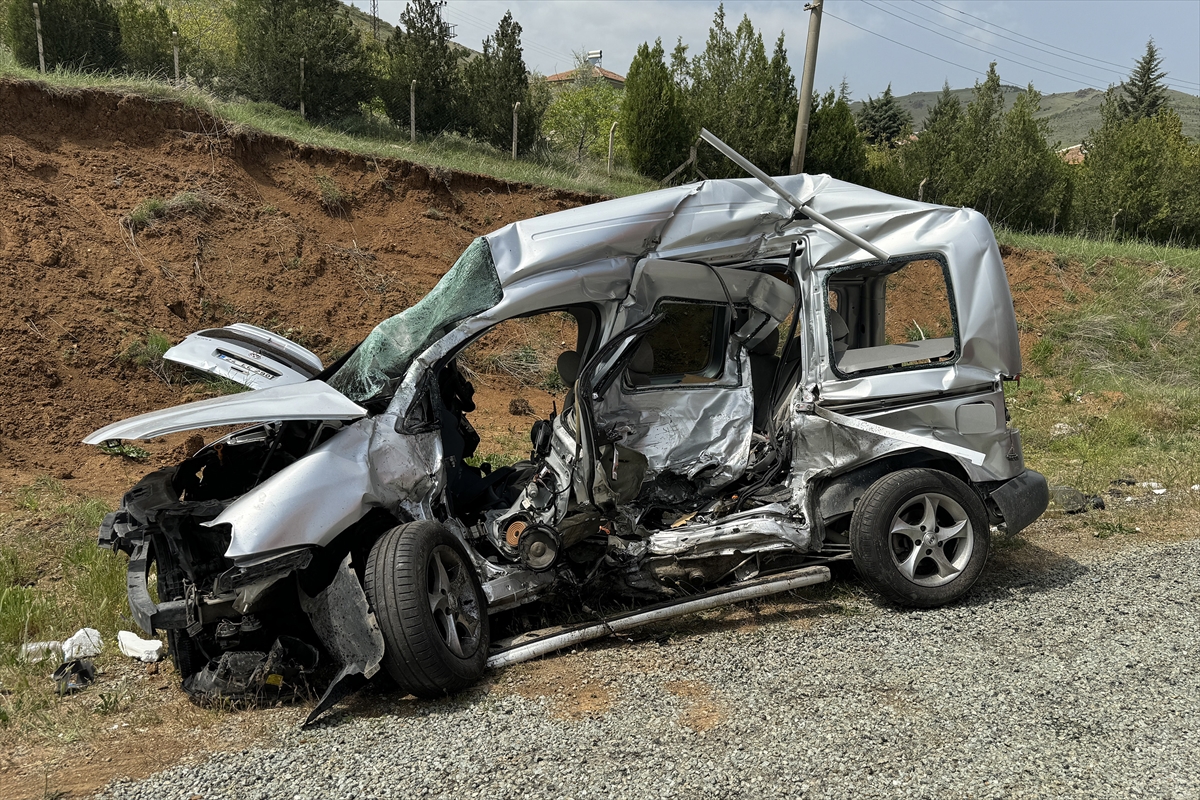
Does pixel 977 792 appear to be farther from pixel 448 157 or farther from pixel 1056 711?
pixel 448 157

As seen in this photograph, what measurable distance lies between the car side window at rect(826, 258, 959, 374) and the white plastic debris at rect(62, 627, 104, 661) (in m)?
4.51

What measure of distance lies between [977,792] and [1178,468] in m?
7.14

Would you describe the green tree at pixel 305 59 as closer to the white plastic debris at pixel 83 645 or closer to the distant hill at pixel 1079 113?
the white plastic debris at pixel 83 645

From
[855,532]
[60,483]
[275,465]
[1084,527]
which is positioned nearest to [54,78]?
[60,483]

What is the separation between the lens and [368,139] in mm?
16688

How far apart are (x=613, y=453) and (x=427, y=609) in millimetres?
1432

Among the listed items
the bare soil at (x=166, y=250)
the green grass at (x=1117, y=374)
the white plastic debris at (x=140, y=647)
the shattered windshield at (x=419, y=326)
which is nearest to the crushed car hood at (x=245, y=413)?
the shattered windshield at (x=419, y=326)

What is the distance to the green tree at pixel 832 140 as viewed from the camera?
2466 cm

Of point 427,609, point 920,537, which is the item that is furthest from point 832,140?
point 427,609

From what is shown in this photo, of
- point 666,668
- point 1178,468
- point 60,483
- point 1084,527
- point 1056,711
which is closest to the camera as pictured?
point 1056,711

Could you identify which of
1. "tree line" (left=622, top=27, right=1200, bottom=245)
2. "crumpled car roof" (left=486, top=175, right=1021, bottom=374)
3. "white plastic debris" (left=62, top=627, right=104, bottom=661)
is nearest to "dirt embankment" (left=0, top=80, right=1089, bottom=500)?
"white plastic debris" (left=62, top=627, right=104, bottom=661)

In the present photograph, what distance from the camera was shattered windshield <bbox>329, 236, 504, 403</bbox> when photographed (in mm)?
4523

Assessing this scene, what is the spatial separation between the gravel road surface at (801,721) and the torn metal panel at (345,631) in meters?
0.19

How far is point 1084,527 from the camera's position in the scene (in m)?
7.02
